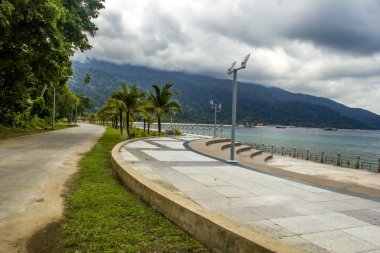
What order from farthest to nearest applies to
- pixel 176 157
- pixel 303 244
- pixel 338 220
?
pixel 176 157, pixel 338 220, pixel 303 244

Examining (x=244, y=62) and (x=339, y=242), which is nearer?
(x=339, y=242)

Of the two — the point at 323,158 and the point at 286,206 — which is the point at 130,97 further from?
the point at 286,206

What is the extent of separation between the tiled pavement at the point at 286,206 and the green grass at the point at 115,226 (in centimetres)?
96

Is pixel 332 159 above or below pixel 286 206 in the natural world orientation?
below

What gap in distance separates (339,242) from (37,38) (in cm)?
1657

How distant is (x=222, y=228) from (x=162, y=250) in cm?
85

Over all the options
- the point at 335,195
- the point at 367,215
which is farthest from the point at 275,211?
the point at 335,195

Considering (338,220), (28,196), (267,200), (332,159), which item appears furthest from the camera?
(332,159)

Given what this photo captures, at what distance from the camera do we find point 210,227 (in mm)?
4352

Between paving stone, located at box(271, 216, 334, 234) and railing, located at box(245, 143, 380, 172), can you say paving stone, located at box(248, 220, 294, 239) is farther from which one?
railing, located at box(245, 143, 380, 172)

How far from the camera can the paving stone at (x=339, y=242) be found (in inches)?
157

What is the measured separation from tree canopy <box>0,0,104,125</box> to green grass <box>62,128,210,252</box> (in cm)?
894

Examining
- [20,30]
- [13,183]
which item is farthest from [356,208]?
[20,30]

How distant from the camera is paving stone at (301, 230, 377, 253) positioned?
3.98 metres
